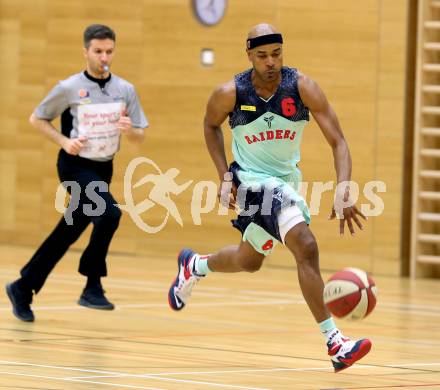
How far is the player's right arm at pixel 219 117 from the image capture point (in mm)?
6992

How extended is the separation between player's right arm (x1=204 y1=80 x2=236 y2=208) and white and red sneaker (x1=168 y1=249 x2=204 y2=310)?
1.11m

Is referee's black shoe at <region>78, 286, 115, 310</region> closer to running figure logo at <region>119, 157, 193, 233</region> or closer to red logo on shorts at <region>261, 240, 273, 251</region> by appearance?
red logo on shorts at <region>261, 240, 273, 251</region>

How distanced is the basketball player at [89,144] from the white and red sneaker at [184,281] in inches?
28.4

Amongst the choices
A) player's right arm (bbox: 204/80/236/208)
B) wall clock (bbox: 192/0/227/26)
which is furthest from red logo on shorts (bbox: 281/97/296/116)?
wall clock (bbox: 192/0/227/26)

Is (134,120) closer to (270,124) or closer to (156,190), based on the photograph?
(270,124)

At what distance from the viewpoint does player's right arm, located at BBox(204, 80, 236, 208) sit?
22.9ft

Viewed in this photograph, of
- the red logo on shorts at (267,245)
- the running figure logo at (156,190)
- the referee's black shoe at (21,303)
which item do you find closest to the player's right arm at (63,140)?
the referee's black shoe at (21,303)

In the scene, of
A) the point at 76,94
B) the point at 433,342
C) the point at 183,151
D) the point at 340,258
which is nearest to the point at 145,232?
the point at 183,151

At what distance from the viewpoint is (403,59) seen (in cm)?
1234

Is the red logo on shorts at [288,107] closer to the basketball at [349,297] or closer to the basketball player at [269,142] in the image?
the basketball player at [269,142]

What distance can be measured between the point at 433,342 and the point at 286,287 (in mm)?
3509

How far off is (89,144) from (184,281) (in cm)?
129

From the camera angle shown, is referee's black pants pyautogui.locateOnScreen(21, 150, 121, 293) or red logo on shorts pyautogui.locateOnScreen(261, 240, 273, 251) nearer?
red logo on shorts pyautogui.locateOnScreen(261, 240, 273, 251)

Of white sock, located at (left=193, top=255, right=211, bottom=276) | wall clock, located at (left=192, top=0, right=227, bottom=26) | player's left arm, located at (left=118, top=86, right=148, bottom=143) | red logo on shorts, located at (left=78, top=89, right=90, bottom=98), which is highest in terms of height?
wall clock, located at (left=192, top=0, right=227, bottom=26)
